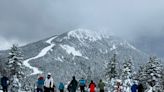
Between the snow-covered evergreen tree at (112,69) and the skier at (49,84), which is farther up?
the snow-covered evergreen tree at (112,69)

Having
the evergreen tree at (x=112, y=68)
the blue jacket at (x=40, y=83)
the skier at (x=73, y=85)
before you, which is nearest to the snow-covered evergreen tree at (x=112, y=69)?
the evergreen tree at (x=112, y=68)

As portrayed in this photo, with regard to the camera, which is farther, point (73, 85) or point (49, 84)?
point (73, 85)

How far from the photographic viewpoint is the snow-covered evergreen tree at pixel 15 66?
63200 millimetres

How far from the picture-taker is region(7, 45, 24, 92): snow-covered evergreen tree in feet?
207

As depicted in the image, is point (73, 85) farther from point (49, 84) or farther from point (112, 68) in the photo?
point (112, 68)

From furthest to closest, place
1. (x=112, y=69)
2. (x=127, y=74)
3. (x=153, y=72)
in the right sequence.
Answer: (x=112, y=69), (x=127, y=74), (x=153, y=72)

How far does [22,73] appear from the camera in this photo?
213 feet

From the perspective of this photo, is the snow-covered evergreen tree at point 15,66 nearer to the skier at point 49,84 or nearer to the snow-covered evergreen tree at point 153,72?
the snow-covered evergreen tree at point 153,72

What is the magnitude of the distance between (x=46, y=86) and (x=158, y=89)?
28924 millimetres

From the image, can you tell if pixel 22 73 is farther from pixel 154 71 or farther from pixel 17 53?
pixel 154 71

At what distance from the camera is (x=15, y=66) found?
209ft

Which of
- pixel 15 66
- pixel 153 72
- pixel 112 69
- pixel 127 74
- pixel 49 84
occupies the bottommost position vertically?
pixel 49 84

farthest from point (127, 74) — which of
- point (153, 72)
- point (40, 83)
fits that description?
point (40, 83)

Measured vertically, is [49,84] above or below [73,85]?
below
